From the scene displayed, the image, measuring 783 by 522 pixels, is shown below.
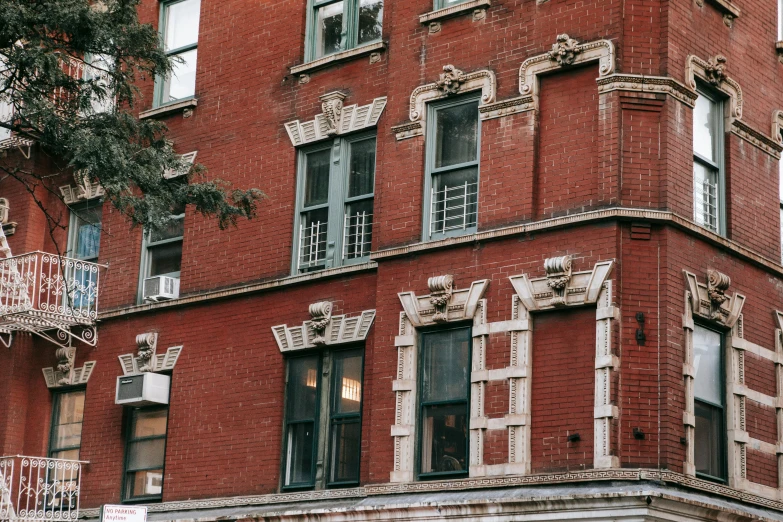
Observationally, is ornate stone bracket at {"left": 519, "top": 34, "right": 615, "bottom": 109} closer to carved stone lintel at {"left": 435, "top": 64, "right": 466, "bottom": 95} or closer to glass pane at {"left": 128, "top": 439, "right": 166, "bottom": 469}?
carved stone lintel at {"left": 435, "top": 64, "right": 466, "bottom": 95}

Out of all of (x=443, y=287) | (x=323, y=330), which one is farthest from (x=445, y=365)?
(x=323, y=330)

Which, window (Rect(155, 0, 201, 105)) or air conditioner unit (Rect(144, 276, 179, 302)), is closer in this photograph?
air conditioner unit (Rect(144, 276, 179, 302))

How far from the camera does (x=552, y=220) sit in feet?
60.2

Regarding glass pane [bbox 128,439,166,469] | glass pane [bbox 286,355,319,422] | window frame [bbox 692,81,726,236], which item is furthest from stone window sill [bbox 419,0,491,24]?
glass pane [bbox 128,439,166,469]

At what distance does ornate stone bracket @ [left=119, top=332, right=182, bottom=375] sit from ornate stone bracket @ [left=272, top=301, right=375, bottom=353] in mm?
2398

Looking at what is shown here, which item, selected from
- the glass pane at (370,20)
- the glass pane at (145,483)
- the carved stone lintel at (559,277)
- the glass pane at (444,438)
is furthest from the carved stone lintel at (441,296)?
the glass pane at (145,483)

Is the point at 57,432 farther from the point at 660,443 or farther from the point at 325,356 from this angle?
the point at 660,443

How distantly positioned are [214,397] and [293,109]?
16.3 ft

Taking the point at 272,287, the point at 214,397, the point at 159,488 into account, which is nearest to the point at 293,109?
the point at 272,287

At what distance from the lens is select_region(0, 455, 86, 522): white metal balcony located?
75.8 ft

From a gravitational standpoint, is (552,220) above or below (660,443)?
above

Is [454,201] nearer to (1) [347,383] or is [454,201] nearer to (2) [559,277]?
(2) [559,277]

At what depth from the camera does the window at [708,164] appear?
760 inches

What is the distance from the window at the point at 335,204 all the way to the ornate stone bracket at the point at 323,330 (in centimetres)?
89
